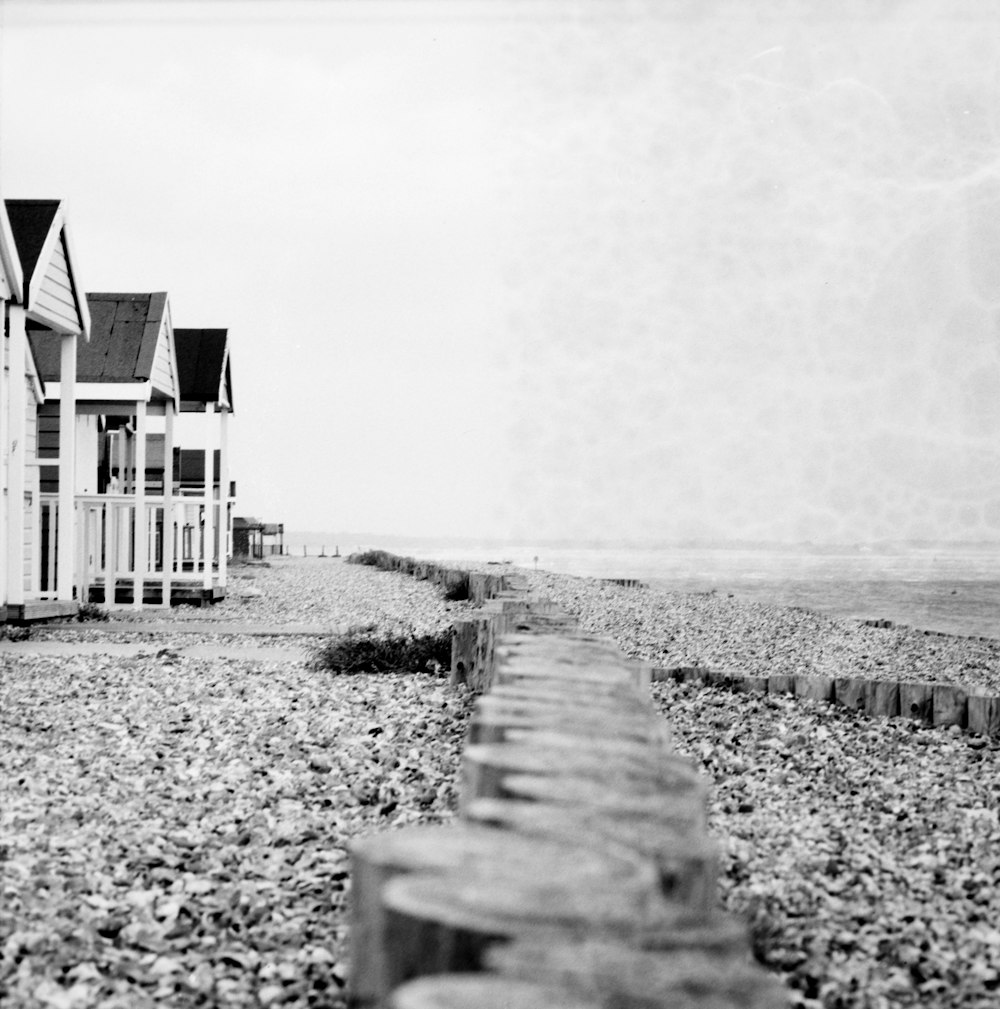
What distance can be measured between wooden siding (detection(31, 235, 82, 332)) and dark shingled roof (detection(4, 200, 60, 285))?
0.66 feet

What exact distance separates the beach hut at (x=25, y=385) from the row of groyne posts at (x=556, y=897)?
8.95 metres

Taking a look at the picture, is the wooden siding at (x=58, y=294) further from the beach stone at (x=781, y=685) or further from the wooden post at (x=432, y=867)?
the wooden post at (x=432, y=867)

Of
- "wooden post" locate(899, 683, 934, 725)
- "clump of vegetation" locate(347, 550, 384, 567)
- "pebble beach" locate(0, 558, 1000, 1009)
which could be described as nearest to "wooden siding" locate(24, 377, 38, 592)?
"pebble beach" locate(0, 558, 1000, 1009)

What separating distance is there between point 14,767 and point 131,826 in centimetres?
110

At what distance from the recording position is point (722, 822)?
14.3ft

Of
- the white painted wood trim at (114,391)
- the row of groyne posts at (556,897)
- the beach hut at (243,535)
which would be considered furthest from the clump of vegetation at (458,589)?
the beach hut at (243,535)

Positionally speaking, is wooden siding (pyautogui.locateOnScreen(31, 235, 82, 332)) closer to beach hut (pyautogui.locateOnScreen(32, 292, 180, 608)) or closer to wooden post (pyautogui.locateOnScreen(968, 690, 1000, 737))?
beach hut (pyautogui.locateOnScreen(32, 292, 180, 608))

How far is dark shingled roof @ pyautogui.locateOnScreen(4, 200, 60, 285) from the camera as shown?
10.7m

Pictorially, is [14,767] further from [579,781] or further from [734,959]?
[734,959]

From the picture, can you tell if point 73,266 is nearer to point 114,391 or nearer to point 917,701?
point 114,391

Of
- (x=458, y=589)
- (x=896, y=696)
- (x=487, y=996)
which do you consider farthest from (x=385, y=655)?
(x=458, y=589)

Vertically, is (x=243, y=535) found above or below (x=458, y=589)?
above

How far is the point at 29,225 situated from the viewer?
36.8 feet

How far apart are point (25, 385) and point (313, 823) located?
29.3ft
